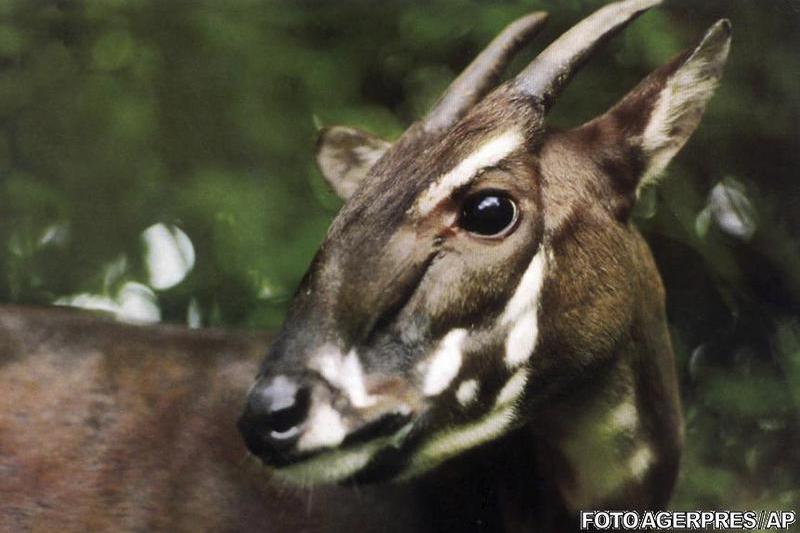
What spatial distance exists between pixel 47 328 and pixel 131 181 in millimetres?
372

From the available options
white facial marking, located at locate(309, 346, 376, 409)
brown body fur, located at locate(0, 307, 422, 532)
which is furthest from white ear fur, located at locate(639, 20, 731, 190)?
brown body fur, located at locate(0, 307, 422, 532)

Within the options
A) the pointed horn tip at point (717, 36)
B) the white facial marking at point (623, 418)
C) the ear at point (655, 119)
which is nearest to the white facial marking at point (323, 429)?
the white facial marking at point (623, 418)

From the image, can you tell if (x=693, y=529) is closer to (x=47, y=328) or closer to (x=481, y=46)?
(x=481, y=46)

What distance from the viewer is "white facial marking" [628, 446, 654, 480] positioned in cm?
195

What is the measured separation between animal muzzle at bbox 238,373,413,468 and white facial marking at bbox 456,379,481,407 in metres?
0.09

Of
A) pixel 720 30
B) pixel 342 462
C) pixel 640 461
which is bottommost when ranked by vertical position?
pixel 640 461

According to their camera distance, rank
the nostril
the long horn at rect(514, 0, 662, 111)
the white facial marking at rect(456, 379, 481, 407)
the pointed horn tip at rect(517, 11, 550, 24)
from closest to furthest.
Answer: the nostril, the white facial marking at rect(456, 379, 481, 407), the long horn at rect(514, 0, 662, 111), the pointed horn tip at rect(517, 11, 550, 24)

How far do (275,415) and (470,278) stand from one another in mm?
377

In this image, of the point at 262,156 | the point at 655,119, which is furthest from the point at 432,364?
the point at 262,156

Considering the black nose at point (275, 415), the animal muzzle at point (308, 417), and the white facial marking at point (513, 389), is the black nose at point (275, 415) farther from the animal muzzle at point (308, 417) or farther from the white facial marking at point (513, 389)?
the white facial marking at point (513, 389)

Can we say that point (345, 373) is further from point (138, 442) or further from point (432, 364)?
point (138, 442)

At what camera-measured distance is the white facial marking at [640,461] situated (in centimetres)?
195

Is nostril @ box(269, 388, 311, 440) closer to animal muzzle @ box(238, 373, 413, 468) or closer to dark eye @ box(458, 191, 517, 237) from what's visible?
animal muzzle @ box(238, 373, 413, 468)

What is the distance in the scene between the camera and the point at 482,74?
2039 millimetres
